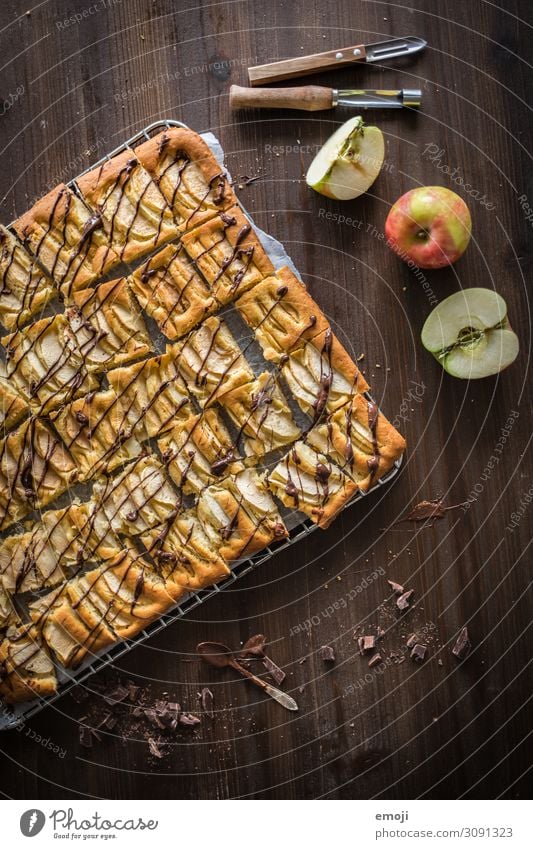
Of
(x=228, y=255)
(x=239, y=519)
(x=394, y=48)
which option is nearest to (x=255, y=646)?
(x=239, y=519)

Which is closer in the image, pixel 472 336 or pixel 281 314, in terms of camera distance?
pixel 281 314

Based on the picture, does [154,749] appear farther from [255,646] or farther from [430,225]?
[430,225]

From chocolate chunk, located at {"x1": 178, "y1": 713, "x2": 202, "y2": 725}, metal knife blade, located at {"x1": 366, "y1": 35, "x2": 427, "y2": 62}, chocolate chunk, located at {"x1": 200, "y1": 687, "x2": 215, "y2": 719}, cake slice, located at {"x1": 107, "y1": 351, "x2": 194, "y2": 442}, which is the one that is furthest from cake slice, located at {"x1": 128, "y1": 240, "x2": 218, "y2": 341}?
chocolate chunk, located at {"x1": 178, "y1": 713, "x2": 202, "y2": 725}

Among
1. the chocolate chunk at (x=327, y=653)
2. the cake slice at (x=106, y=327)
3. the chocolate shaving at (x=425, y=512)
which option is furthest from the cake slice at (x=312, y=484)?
the cake slice at (x=106, y=327)

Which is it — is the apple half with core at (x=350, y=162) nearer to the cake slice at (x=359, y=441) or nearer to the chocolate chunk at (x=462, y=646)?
the cake slice at (x=359, y=441)

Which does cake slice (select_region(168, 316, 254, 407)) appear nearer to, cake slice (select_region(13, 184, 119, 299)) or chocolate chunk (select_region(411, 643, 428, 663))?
cake slice (select_region(13, 184, 119, 299))
